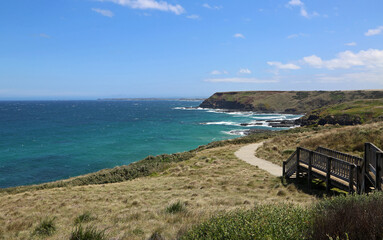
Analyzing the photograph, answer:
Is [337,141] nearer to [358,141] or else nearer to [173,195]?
[358,141]

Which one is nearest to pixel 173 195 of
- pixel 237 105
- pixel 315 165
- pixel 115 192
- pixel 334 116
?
pixel 115 192

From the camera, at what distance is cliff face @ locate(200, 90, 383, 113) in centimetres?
13662

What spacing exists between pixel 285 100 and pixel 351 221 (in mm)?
162369

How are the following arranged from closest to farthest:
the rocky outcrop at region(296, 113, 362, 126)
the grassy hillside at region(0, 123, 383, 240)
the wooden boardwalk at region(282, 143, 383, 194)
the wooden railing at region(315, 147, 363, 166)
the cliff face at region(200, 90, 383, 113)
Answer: the grassy hillside at region(0, 123, 383, 240) → the wooden boardwalk at region(282, 143, 383, 194) → the wooden railing at region(315, 147, 363, 166) → the rocky outcrop at region(296, 113, 362, 126) → the cliff face at region(200, 90, 383, 113)

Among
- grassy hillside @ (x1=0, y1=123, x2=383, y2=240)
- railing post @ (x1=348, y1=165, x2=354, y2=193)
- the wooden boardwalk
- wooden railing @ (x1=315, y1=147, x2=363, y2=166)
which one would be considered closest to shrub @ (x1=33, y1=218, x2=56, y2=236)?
grassy hillside @ (x1=0, y1=123, x2=383, y2=240)

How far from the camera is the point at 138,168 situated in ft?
87.3

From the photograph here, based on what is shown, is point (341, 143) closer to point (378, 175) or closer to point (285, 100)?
point (378, 175)

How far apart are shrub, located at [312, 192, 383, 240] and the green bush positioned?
316 mm

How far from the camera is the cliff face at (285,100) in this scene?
448 ft

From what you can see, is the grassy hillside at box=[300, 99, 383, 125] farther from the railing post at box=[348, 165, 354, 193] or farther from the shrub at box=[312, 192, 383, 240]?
the shrub at box=[312, 192, 383, 240]

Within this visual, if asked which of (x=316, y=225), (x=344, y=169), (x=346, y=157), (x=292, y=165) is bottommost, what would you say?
(x=292, y=165)

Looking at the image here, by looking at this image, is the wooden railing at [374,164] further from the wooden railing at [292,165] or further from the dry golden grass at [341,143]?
the dry golden grass at [341,143]

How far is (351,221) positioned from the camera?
4.73m

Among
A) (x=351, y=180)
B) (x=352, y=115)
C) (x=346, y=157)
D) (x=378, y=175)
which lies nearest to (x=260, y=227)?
(x=378, y=175)
